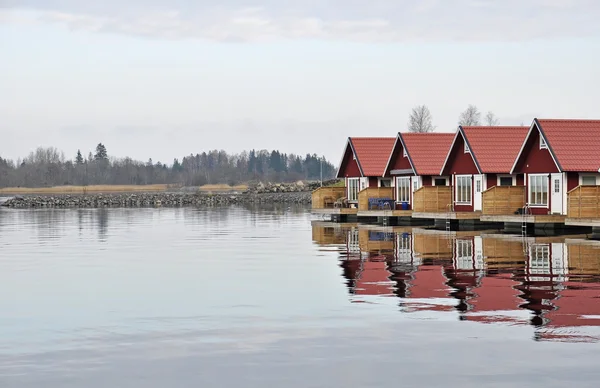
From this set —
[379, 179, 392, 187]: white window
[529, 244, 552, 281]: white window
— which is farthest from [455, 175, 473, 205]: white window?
[529, 244, 552, 281]: white window

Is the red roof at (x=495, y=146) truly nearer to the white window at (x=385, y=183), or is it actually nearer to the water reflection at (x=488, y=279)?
the water reflection at (x=488, y=279)

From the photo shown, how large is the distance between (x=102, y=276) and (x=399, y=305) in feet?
32.5

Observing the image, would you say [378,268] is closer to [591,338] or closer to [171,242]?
[591,338]

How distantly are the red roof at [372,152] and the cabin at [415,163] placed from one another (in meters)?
2.92

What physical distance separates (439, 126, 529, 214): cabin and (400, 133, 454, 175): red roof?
→ 2.36 m

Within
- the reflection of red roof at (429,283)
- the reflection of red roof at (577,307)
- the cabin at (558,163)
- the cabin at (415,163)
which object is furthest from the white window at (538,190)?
the reflection of red roof at (577,307)

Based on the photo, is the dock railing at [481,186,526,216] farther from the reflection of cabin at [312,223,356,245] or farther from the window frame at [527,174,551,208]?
the reflection of cabin at [312,223,356,245]

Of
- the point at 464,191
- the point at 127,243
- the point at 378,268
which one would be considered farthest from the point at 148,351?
the point at 464,191

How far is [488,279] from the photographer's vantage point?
2245cm

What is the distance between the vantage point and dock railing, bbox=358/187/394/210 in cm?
6075

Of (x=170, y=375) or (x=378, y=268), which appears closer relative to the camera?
(x=170, y=375)

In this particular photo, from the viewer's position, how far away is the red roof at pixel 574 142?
42594 mm

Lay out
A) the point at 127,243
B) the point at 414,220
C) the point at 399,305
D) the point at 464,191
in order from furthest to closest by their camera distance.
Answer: the point at 414,220 → the point at 464,191 → the point at 127,243 → the point at 399,305

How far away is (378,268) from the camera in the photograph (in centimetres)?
2600
